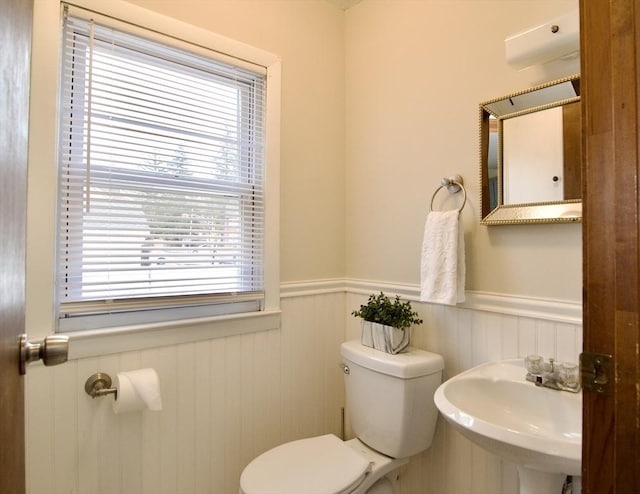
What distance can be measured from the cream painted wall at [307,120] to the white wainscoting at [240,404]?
195 mm

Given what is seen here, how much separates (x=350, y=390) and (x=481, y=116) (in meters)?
1.22

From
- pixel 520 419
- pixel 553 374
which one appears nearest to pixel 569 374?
pixel 553 374

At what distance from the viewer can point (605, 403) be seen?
51 cm

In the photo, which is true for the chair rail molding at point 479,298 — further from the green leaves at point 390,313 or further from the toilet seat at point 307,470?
the toilet seat at point 307,470

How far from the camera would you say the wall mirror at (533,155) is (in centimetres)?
117

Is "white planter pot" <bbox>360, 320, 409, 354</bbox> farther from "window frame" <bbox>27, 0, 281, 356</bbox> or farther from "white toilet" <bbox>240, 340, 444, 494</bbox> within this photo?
"window frame" <bbox>27, 0, 281, 356</bbox>

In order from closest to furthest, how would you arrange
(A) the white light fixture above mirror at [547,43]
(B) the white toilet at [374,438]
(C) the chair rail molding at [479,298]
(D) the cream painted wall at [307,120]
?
(A) the white light fixture above mirror at [547,43] → (C) the chair rail molding at [479,298] → (B) the white toilet at [374,438] → (D) the cream painted wall at [307,120]

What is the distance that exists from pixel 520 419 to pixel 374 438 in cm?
57

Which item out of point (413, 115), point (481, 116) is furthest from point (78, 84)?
point (481, 116)

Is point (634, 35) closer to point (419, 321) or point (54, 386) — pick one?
point (419, 321)

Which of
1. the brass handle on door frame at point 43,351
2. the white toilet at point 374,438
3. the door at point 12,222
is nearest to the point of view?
the door at point 12,222

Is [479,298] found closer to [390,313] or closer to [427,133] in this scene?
[390,313]

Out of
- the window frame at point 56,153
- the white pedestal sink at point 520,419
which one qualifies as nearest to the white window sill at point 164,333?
the window frame at point 56,153

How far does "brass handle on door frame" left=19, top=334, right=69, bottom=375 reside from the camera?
58 cm
